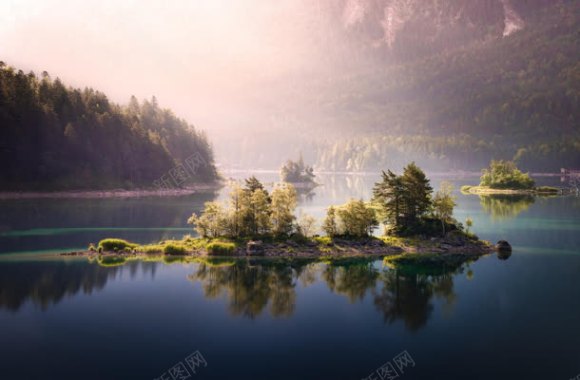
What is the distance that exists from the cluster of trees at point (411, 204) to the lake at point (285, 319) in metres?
11.9

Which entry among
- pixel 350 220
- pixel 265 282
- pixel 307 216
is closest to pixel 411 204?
pixel 350 220

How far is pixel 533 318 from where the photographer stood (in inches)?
1779

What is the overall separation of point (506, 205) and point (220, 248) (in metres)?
104

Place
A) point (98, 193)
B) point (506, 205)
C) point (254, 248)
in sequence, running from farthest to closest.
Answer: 1. point (98, 193)
2. point (506, 205)
3. point (254, 248)

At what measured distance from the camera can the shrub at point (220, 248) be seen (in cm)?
6990

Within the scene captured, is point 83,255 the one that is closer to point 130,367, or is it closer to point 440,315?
point 130,367

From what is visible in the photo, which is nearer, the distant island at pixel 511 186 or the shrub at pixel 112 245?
the shrub at pixel 112 245

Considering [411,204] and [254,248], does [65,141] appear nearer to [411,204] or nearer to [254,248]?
[254,248]

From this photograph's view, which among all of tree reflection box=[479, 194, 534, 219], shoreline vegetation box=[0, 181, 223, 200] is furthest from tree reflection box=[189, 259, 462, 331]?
shoreline vegetation box=[0, 181, 223, 200]

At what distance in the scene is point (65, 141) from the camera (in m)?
169

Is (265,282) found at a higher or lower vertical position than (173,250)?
lower

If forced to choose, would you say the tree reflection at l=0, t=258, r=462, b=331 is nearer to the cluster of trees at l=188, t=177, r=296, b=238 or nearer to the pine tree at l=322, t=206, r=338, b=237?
the cluster of trees at l=188, t=177, r=296, b=238

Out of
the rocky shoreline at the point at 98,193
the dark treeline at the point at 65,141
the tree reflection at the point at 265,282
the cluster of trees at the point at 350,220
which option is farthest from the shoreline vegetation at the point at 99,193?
the cluster of trees at the point at 350,220

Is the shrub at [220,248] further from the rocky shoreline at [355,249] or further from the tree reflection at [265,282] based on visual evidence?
the tree reflection at [265,282]
